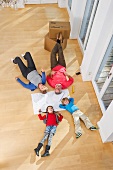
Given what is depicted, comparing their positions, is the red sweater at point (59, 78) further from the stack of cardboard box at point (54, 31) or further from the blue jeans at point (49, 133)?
the blue jeans at point (49, 133)

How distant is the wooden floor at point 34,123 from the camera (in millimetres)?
2887

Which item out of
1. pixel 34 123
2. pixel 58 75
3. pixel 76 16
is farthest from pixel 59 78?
pixel 76 16

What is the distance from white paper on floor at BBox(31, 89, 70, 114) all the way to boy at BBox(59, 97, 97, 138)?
0.12 m

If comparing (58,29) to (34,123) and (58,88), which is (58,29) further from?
(34,123)

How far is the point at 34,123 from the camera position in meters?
3.19

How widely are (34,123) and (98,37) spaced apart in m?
1.61

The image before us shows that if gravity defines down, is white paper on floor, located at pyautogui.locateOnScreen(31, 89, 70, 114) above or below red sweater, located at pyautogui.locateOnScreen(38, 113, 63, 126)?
below

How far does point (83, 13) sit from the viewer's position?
4.00 metres

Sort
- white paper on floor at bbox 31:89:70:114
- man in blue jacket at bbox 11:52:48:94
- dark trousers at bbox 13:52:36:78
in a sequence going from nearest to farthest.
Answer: white paper on floor at bbox 31:89:70:114 < man in blue jacket at bbox 11:52:48:94 < dark trousers at bbox 13:52:36:78

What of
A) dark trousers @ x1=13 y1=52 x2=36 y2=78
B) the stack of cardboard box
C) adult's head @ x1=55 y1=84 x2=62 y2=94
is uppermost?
the stack of cardboard box

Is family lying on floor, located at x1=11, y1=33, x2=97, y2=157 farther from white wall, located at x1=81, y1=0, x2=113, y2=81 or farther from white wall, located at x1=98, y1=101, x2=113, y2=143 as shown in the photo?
white wall, located at x1=81, y1=0, x2=113, y2=81

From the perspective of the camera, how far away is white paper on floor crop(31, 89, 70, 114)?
3.36 meters

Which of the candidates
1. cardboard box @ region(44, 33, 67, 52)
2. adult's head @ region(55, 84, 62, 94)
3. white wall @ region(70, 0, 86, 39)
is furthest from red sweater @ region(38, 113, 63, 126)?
white wall @ region(70, 0, 86, 39)

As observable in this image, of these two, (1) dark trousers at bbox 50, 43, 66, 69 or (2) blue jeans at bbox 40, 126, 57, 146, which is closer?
(2) blue jeans at bbox 40, 126, 57, 146
